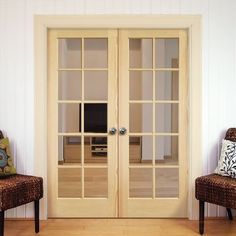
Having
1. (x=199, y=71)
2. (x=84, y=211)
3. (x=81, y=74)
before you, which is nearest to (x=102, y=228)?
(x=84, y=211)

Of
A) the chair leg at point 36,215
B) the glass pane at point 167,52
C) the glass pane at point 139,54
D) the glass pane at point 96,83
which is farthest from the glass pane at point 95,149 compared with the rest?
the glass pane at point 167,52

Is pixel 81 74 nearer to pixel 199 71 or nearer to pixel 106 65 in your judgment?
pixel 106 65

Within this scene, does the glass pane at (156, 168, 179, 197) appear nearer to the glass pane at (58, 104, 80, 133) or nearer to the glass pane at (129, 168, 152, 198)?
the glass pane at (129, 168, 152, 198)

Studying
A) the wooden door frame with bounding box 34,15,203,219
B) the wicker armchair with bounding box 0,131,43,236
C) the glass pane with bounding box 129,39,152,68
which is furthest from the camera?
the glass pane with bounding box 129,39,152,68

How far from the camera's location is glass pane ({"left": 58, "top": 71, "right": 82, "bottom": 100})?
3557 mm

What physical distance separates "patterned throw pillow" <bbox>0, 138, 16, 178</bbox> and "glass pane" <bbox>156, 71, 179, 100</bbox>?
149cm

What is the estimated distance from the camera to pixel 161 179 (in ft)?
11.7

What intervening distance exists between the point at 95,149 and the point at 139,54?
1022 mm

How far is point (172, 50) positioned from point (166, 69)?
191mm

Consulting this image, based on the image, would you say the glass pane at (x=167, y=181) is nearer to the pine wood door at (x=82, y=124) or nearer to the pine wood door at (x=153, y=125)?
the pine wood door at (x=153, y=125)

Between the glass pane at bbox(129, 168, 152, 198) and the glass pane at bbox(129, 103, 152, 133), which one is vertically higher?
the glass pane at bbox(129, 103, 152, 133)

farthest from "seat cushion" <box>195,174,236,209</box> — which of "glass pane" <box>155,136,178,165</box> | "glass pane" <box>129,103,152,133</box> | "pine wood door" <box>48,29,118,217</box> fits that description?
"pine wood door" <box>48,29,118,217</box>

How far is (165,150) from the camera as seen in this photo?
11.7ft

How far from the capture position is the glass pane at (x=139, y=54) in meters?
3.54
